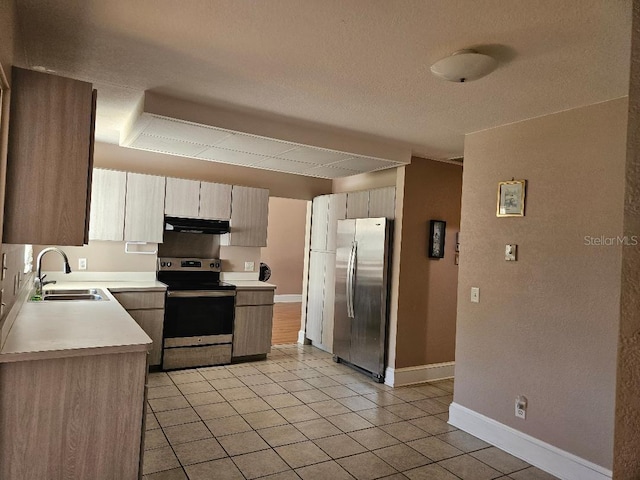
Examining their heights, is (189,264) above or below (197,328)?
above

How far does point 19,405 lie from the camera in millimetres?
1871

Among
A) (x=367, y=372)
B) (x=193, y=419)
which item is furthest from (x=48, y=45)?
(x=367, y=372)

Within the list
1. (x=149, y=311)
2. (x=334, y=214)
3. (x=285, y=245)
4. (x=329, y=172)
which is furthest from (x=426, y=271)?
(x=285, y=245)

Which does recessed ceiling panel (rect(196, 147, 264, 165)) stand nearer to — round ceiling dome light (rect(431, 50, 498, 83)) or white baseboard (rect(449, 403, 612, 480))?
round ceiling dome light (rect(431, 50, 498, 83))

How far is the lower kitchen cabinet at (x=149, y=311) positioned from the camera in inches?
167

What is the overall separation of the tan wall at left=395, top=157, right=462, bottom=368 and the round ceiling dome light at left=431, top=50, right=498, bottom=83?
221cm

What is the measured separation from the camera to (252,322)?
16.3 feet

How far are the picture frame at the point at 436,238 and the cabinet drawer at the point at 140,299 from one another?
2.83 metres

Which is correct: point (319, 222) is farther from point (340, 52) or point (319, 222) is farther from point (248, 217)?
point (340, 52)

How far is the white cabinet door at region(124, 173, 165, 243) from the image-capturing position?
4.55 metres

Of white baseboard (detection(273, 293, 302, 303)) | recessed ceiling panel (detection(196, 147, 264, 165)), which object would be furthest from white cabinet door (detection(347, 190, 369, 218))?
white baseboard (detection(273, 293, 302, 303))

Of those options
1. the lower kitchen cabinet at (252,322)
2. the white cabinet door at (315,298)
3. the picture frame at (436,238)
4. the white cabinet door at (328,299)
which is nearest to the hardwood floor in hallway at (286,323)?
the white cabinet door at (315,298)

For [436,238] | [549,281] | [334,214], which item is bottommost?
[549,281]

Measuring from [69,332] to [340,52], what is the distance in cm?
196
